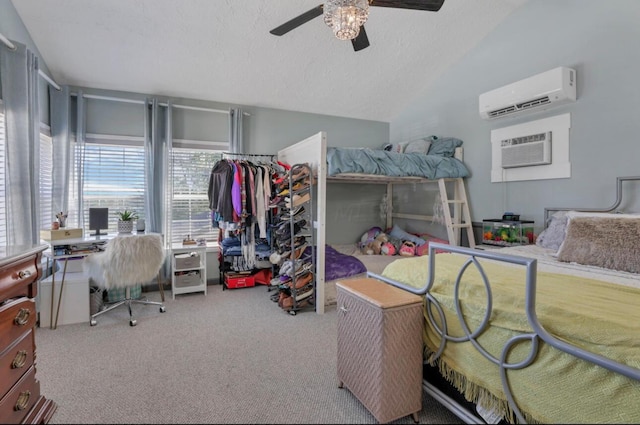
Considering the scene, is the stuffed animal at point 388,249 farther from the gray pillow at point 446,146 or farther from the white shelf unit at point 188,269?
the white shelf unit at point 188,269

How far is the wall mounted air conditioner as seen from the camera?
276 centimetres

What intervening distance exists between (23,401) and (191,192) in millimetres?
2923

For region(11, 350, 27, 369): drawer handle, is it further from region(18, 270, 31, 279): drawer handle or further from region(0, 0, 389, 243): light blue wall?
region(0, 0, 389, 243): light blue wall

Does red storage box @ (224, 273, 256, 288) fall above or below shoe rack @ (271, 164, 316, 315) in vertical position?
below

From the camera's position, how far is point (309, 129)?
4.51 m

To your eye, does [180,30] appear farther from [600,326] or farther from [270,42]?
[600,326]

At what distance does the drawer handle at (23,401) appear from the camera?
51.6 inches

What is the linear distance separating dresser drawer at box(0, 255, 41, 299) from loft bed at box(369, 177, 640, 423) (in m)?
1.78

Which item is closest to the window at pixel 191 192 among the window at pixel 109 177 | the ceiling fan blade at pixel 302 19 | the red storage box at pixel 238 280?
the window at pixel 109 177

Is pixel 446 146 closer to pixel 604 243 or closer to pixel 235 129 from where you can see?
pixel 604 243

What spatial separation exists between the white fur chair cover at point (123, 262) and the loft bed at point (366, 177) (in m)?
1.60

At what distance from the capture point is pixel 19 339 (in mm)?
1376

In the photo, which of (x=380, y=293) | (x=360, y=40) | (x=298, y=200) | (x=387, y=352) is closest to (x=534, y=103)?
(x=360, y=40)

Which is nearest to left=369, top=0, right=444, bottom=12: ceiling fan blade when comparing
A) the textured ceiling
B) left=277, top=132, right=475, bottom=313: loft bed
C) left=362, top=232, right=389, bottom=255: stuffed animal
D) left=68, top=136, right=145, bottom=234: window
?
the textured ceiling
